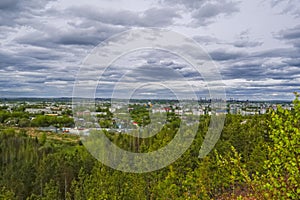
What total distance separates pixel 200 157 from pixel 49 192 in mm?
13185

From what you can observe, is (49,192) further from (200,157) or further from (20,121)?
(20,121)

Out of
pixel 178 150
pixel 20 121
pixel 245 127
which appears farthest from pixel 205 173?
pixel 20 121

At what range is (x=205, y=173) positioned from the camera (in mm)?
21781

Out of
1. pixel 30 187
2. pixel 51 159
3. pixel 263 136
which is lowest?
pixel 30 187

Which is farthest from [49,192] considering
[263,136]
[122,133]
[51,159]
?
[263,136]

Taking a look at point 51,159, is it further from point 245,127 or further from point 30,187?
point 245,127

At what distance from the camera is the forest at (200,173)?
6.30 m

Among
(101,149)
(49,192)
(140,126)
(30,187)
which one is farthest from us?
(140,126)

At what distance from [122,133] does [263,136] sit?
61.5 feet

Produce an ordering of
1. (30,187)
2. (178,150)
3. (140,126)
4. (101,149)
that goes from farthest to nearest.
Result: (140,126)
(30,187)
(101,149)
(178,150)

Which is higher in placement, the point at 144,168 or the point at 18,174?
the point at 144,168

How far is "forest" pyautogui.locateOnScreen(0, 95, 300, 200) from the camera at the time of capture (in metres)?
6.30

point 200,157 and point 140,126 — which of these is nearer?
point 200,157

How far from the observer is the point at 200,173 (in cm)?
2134
